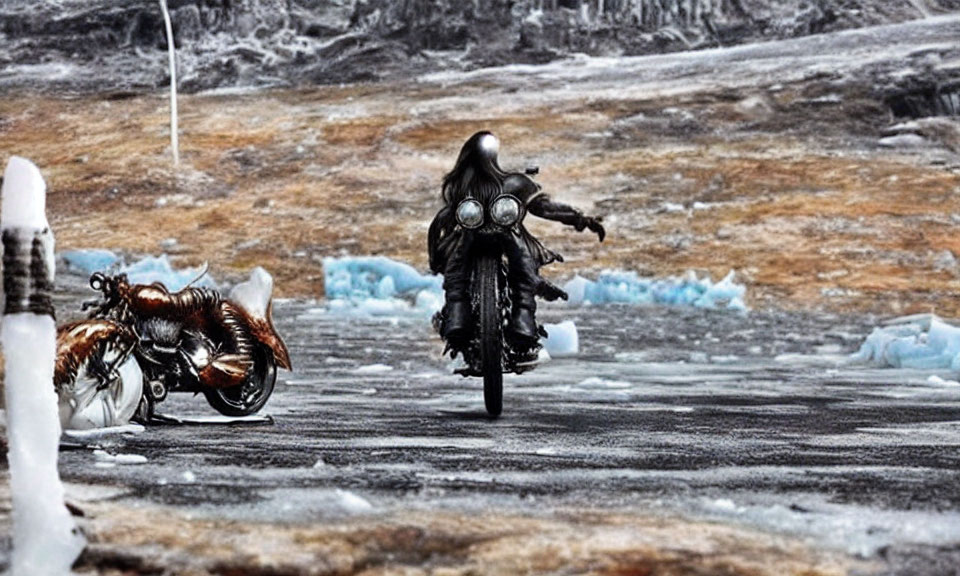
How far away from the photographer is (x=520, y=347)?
7020 mm

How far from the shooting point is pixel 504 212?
A: 679 cm

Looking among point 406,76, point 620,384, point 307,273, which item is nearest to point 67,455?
point 620,384

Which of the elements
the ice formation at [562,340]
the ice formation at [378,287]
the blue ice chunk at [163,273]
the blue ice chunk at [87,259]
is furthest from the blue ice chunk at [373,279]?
the ice formation at [562,340]

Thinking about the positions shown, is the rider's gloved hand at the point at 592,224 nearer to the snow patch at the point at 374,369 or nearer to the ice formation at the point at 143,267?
the snow patch at the point at 374,369

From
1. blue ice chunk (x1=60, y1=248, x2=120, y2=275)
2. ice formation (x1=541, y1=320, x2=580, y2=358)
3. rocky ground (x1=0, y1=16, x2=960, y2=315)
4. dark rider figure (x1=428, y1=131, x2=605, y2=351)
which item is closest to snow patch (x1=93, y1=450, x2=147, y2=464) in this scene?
dark rider figure (x1=428, y1=131, x2=605, y2=351)

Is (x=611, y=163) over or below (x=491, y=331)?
over

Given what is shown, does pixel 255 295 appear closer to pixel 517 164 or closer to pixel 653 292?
pixel 653 292

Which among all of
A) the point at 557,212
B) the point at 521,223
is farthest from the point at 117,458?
the point at 557,212

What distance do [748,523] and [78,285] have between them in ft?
61.0

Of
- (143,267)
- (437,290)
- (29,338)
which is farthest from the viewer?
(143,267)

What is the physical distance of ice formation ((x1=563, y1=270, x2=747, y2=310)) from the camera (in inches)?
737

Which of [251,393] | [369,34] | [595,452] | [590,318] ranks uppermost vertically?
[369,34]

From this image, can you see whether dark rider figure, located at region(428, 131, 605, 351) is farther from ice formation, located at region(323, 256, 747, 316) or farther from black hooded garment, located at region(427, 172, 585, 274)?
ice formation, located at region(323, 256, 747, 316)

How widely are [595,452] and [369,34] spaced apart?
111ft
